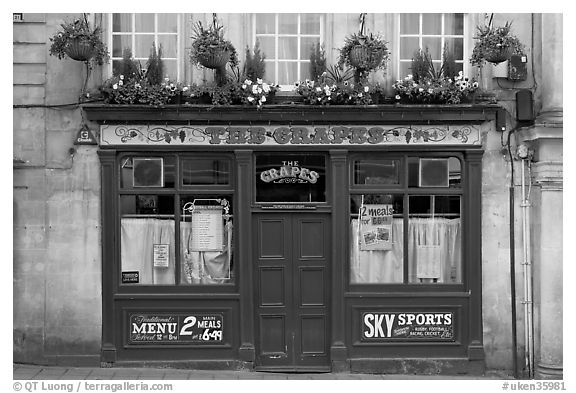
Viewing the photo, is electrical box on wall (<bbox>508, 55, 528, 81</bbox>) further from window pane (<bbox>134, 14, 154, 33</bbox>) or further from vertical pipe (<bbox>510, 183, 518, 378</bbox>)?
window pane (<bbox>134, 14, 154, 33</bbox>)

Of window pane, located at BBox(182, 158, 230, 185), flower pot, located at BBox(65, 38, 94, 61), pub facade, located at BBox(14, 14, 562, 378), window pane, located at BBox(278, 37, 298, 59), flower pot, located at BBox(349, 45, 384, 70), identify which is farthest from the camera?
window pane, located at BBox(278, 37, 298, 59)

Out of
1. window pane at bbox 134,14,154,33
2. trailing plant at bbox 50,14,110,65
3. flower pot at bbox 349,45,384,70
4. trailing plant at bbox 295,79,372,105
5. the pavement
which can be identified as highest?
window pane at bbox 134,14,154,33

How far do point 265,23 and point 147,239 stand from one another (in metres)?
3.45

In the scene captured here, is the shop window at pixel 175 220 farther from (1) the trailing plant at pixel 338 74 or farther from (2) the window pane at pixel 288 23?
(2) the window pane at pixel 288 23

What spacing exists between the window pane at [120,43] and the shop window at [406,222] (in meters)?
3.59

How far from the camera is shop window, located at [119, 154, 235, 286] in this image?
36.6 ft

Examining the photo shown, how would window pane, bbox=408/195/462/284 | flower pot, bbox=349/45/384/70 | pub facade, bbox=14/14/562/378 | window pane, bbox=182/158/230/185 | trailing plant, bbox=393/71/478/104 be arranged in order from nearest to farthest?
flower pot, bbox=349/45/384/70 < trailing plant, bbox=393/71/478/104 < pub facade, bbox=14/14/562/378 < window pane, bbox=182/158/230/185 < window pane, bbox=408/195/462/284

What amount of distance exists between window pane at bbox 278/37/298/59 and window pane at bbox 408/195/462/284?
2.65m

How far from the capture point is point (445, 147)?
11109 mm

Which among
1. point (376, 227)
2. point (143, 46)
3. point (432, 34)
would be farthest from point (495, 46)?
point (143, 46)

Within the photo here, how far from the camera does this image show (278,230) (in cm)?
1123

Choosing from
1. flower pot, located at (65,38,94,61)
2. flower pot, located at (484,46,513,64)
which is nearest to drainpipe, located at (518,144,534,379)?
flower pot, located at (484,46,513,64)
